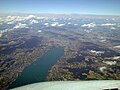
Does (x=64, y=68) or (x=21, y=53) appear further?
(x=21, y=53)

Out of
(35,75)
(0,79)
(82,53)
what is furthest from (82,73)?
(82,53)

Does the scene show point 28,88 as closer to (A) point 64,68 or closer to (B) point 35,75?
(B) point 35,75

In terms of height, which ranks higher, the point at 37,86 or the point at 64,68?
the point at 37,86

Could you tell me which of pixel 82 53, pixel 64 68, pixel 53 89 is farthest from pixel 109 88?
pixel 82 53

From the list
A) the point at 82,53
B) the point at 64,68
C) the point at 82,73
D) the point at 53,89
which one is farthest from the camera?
the point at 82,53

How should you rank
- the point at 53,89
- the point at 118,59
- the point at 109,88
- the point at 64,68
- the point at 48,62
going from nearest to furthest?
the point at 109,88 → the point at 53,89 → the point at 64,68 → the point at 48,62 → the point at 118,59

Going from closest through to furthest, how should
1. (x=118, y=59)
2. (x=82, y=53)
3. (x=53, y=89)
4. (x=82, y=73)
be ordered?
(x=53, y=89) → (x=82, y=73) → (x=118, y=59) → (x=82, y=53)

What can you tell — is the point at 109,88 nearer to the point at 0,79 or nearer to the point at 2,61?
the point at 0,79

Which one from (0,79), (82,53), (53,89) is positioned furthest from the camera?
(82,53)

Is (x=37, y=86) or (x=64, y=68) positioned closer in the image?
(x=37, y=86)
